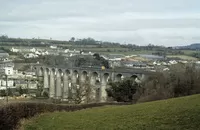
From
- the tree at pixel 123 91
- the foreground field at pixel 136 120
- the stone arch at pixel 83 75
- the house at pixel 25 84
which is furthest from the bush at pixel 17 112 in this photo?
the house at pixel 25 84

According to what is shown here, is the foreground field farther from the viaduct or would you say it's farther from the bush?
the viaduct

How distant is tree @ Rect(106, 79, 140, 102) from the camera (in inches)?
1346

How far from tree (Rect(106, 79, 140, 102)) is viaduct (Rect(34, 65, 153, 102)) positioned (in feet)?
33.5

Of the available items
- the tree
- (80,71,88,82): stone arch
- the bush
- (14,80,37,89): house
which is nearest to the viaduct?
(80,71,88,82): stone arch

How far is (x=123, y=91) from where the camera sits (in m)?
34.8

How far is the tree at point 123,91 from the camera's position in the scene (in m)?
34.2

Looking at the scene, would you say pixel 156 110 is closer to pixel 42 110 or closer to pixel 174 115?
pixel 174 115

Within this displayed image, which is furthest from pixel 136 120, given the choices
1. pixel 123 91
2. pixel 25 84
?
pixel 25 84

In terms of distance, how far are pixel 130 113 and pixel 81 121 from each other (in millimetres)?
1674

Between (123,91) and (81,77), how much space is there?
2725 cm

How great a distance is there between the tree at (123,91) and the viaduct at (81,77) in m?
10.2

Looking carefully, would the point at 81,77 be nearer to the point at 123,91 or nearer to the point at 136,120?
the point at 123,91

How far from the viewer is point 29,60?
116 metres

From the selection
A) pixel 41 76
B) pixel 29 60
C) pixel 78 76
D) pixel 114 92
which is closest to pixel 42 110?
pixel 114 92
